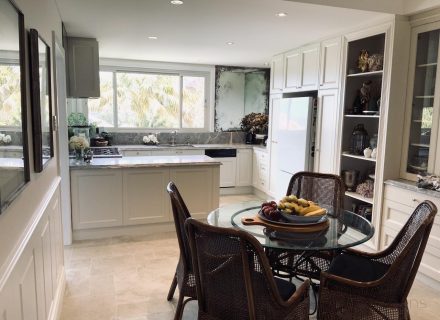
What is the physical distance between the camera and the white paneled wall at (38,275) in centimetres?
126

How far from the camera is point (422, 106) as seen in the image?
3.22m

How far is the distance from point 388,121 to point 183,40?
2.42 m

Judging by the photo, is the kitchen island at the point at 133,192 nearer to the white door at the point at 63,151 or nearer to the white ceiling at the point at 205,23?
the white door at the point at 63,151

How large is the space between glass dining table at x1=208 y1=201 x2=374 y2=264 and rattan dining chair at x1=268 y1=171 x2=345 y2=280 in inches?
8.7

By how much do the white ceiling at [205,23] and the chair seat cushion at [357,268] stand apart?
195 centimetres

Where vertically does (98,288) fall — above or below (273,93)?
below

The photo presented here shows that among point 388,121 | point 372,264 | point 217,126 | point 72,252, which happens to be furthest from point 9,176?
point 217,126

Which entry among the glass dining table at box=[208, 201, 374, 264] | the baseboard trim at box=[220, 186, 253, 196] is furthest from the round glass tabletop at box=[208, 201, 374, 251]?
the baseboard trim at box=[220, 186, 253, 196]

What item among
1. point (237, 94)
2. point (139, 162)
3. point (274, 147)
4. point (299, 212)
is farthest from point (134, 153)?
point (299, 212)

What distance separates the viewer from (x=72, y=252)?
348 cm

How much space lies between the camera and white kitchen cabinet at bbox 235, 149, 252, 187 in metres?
6.09

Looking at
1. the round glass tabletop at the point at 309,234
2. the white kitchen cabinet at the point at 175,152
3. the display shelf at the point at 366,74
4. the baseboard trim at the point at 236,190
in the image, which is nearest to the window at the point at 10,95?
the round glass tabletop at the point at 309,234

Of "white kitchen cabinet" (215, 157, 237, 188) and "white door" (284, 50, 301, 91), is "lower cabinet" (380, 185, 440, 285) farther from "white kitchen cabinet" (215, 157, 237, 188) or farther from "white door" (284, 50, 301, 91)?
"white kitchen cabinet" (215, 157, 237, 188)

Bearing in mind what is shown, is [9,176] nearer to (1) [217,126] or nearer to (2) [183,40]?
(2) [183,40]
